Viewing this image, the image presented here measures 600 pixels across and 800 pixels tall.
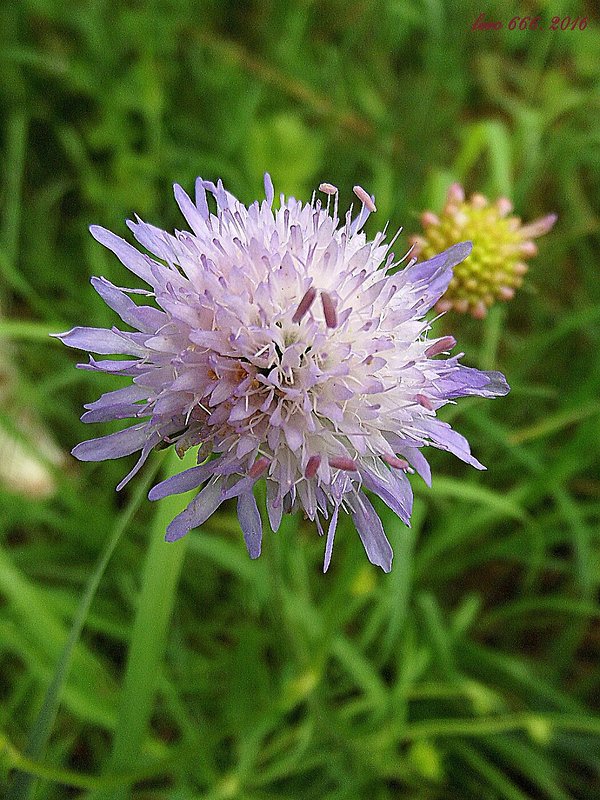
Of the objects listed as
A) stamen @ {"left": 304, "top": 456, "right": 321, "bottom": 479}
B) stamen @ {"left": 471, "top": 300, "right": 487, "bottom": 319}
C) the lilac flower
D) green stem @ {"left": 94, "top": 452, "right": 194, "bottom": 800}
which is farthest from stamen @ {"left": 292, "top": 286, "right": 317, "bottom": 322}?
stamen @ {"left": 471, "top": 300, "right": 487, "bottom": 319}

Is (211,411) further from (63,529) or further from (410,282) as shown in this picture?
(63,529)

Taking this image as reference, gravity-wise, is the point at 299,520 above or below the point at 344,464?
above

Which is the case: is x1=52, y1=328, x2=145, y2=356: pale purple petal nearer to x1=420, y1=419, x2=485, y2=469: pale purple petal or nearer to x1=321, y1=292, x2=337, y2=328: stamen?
x1=321, y1=292, x2=337, y2=328: stamen

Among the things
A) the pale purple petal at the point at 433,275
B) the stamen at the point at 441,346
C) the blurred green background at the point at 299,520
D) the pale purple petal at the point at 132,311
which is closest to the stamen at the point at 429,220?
the blurred green background at the point at 299,520

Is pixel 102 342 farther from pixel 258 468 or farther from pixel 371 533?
pixel 371 533

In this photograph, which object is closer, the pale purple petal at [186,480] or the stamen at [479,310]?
the pale purple petal at [186,480]

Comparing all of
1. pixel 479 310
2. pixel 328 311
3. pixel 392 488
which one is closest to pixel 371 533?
pixel 392 488

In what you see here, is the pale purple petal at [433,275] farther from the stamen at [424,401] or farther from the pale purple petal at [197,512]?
the pale purple petal at [197,512]
